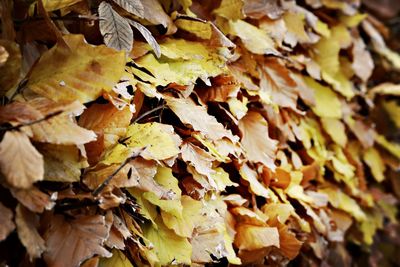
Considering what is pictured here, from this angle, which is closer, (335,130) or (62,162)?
(62,162)

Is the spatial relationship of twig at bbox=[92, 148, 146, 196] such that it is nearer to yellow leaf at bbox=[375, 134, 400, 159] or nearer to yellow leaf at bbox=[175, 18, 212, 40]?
yellow leaf at bbox=[175, 18, 212, 40]

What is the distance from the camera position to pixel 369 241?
194cm

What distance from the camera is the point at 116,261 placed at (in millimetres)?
913

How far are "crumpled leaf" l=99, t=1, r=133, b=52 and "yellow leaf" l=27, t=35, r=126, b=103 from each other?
0.07 m

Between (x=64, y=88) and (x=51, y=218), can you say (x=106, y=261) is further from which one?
(x=64, y=88)

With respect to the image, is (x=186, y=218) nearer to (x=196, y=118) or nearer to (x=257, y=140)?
(x=196, y=118)

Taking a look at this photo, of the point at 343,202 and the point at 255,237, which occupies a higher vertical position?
the point at 255,237

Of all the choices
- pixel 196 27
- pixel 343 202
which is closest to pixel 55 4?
pixel 196 27

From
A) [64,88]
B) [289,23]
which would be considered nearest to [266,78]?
[289,23]

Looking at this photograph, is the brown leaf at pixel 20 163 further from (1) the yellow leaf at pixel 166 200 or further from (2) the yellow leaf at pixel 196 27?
(2) the yellow leaf at pixel 196 27

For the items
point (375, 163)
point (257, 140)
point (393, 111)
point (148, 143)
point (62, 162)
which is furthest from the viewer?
point (393, 111)

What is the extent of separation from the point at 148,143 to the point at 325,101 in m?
0.97

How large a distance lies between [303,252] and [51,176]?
3.20 ft

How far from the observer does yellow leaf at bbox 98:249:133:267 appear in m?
0.91
